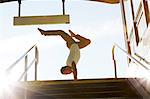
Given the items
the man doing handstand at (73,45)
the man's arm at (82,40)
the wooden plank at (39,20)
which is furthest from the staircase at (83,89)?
the wooden plank at (39,20)

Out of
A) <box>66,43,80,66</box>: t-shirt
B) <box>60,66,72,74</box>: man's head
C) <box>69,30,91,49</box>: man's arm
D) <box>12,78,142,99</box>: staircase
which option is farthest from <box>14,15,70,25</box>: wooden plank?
<box>12,78,142,99</box>: staircase

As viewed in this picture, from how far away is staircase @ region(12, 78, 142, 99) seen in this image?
19.9 ft

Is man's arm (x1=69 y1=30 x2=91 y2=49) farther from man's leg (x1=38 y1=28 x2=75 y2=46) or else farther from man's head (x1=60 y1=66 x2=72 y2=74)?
man's head (x1=60 y1=66 x2=72 y2=74)

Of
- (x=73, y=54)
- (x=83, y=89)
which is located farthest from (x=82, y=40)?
(x=83, y=89)

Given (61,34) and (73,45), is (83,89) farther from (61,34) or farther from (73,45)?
(61,34)

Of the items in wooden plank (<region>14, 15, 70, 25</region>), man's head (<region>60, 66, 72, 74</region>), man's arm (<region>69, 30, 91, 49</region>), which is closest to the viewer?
man's head (<region>60, 66, 72, 74</region>)

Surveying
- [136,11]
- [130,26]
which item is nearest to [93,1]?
[130,26]

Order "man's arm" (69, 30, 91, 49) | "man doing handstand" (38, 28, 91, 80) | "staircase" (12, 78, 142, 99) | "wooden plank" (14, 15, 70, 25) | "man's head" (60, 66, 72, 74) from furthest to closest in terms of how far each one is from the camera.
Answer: "wooden plank" (14, 15, 70, 25) → "man's arm" (69, 30, 91, 49) → "man doing handstand" (38, 28, 91, 80) → "man's head" (60, 66, 72, 74) → "staircase" (12, 78, 142, 99)

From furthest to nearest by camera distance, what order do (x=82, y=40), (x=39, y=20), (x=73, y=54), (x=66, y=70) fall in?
(x=39, y=20)
(x=82, y=40)
(x=73, y=54)
(x=66, y=70)

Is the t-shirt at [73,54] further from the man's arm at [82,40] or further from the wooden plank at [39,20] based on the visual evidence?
the wooden plank at [39,20]

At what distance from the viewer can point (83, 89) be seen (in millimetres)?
6117

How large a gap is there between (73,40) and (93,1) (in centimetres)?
467

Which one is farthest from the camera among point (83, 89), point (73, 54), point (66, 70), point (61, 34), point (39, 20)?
point (39, 20)

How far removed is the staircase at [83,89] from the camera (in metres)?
6.05
